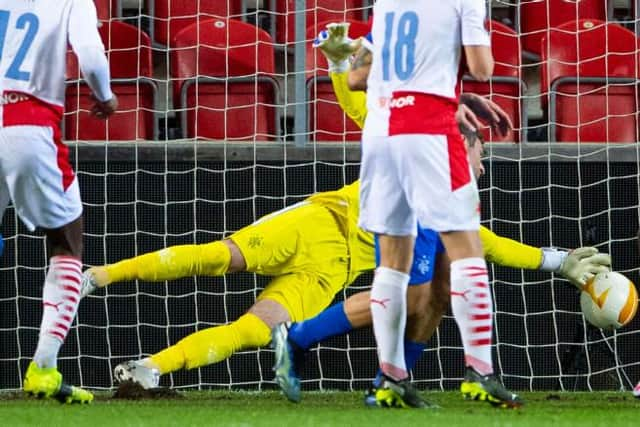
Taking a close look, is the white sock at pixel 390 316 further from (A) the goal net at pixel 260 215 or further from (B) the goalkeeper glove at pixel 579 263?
(A) the goal net at pixel 260 215

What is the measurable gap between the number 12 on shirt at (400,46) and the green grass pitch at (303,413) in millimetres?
1144

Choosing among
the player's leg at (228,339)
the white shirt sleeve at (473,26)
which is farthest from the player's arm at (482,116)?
the player's leg at (228,339)

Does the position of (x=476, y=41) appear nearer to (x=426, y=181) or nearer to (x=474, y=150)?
(x=426, y=181)

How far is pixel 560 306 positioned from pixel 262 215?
4.88ft

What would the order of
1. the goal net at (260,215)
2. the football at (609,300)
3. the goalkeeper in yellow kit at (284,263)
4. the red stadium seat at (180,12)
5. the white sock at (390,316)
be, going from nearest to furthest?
1. the white sock at (390,316)
2. the goalkeeper in yellow kit at (284,263)
3. the football at (609,300)
4. the goal net at (260,215)
5. the red stadium seat at (180,12)

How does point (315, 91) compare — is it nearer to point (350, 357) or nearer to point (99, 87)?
point (350, 357)

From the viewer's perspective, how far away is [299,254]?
680 cm

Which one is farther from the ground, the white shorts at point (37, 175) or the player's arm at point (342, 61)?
the player's arm at point (342, 61)

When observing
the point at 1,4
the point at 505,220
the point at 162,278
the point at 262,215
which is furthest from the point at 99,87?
the point at 505,220

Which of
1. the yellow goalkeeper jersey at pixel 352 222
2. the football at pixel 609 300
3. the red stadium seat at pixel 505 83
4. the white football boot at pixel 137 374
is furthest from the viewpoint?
the red stadium seat at pixel 505 83

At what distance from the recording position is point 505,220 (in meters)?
7.62

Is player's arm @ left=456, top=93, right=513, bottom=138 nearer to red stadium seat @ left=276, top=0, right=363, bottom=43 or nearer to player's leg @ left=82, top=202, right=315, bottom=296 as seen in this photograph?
player's leg @ left=82, top=202, right=315, bottom=296

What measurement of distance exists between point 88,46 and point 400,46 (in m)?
1.14

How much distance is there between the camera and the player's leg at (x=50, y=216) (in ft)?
18.8
